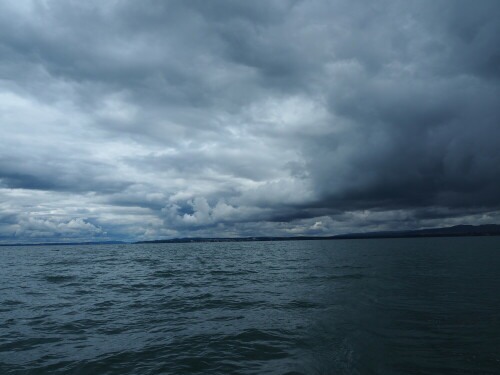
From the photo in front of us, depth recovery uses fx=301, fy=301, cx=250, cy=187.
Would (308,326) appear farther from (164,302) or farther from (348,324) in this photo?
(164,302)

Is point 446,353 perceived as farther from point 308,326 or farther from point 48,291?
point 48,291

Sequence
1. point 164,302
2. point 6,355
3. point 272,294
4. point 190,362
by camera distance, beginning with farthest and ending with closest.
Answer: point 272,294 < point 164,302 < point 6,355 < point 190,362

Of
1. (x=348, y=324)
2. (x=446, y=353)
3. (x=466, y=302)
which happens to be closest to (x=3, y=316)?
(x=348, y=324)

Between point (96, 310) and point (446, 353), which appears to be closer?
point (446, 353)

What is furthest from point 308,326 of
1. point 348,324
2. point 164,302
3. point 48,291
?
point 48,291

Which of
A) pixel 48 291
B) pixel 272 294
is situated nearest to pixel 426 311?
pixel 272 294

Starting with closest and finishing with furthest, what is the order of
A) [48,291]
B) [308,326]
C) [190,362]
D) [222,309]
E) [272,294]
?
[190,362] → [308,326] → [222,309] → [272,294] → [48,291]

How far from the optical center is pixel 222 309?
71.4ft

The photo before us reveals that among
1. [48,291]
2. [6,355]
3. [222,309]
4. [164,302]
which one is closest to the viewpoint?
[6,355]

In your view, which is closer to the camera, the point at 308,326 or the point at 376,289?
the point at 308,326

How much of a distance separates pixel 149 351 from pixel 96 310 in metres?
10.7

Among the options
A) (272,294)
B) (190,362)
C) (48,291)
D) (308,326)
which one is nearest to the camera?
(190,362)

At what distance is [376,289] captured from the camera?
94.0 feet

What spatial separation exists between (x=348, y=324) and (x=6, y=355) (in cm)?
1742
